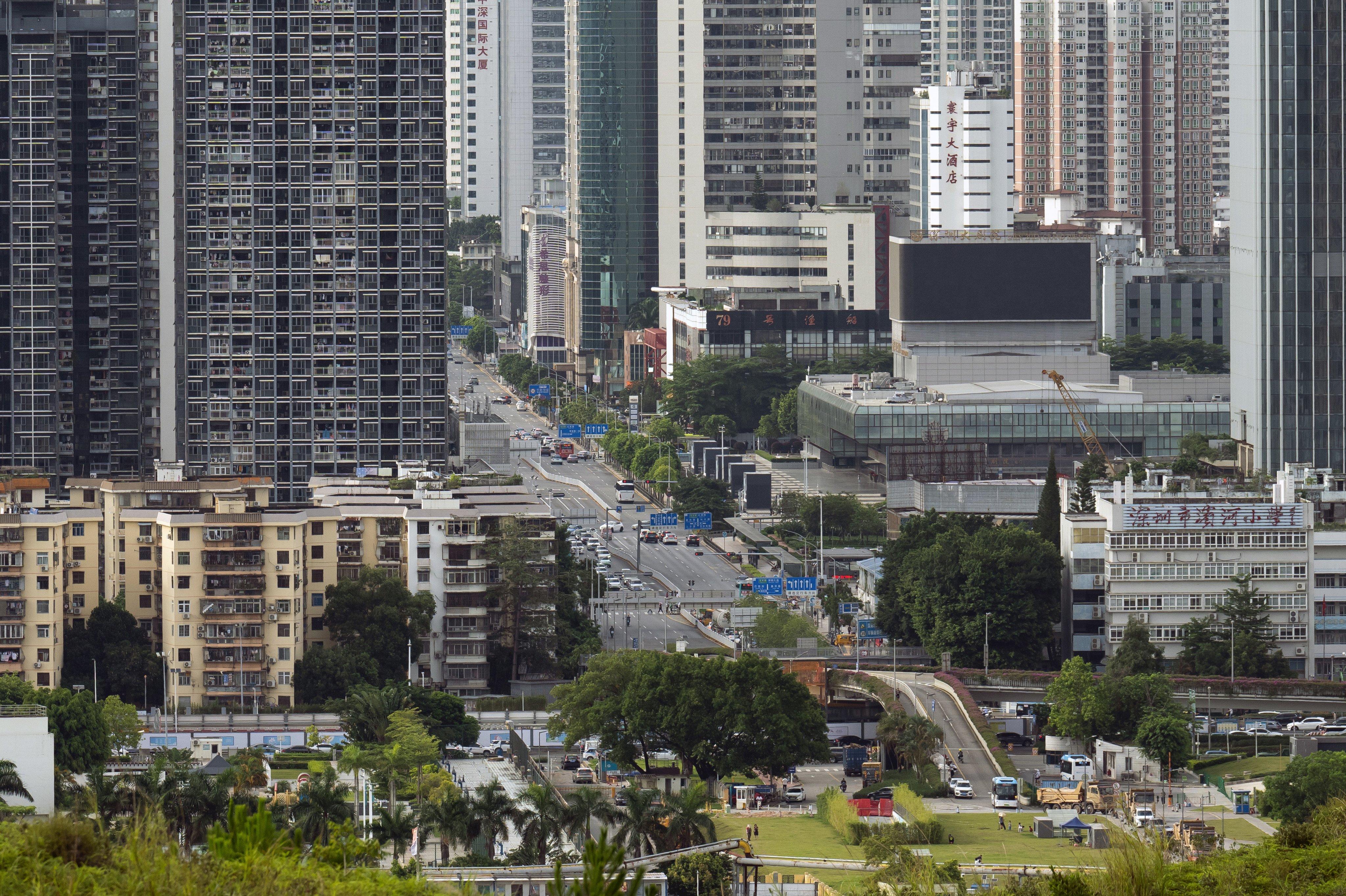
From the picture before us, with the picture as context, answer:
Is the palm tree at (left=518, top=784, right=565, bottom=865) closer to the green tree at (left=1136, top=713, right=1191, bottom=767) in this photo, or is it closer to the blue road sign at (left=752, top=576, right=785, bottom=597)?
the green tree at (left=1136, top=713, right=1191, bottom=767)

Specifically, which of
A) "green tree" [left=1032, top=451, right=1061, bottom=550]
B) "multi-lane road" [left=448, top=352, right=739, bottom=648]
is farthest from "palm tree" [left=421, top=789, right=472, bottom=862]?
"green tree" [left=1032, top=451, right=1061, bottom=550]

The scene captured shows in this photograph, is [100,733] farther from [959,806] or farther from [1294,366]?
[1294,366]

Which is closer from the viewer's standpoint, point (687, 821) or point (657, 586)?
point (687, 821)

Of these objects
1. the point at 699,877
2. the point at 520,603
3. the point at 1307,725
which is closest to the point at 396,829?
the point at 699,877

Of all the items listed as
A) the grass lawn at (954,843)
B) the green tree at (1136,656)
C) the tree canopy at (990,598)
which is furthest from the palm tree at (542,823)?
the tree canopy at (990,598)

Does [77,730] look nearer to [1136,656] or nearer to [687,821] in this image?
[687,821]

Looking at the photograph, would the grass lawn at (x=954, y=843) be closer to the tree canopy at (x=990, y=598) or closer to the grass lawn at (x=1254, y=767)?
the grass lawn at (x=1254, y=767)
